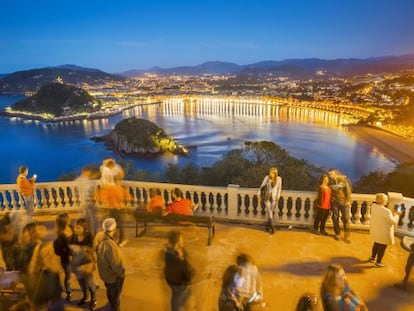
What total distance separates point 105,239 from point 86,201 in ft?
8.86

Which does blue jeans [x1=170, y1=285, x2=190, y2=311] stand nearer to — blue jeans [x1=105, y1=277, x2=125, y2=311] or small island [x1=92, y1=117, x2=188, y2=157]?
blue jeans [x1=105, y1=277, x2=125, y2=311]

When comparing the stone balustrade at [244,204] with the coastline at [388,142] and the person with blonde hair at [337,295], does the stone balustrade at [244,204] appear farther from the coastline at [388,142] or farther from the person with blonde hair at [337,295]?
the coastline at [388,142]

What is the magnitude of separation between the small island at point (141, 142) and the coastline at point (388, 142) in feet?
127

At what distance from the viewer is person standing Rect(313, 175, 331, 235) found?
6059 mm

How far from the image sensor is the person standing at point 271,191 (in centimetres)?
634

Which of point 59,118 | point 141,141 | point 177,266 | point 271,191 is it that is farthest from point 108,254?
point 59,118

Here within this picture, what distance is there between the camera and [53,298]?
145 inches

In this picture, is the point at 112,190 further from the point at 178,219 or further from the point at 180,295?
the point at 180,295

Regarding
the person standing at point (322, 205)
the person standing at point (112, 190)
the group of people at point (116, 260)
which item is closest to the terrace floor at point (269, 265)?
the person standing at point (322, 205)

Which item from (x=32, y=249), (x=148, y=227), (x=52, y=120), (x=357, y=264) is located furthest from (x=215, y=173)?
(x=52, y=120)

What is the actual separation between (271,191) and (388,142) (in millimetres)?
68704

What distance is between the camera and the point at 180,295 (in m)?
→ 3.65

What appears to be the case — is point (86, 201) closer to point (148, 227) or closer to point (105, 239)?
point (148, 227)

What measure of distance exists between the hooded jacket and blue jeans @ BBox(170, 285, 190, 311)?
26.5 inches
